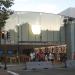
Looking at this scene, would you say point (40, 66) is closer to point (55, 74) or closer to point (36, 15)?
point (55, 74)

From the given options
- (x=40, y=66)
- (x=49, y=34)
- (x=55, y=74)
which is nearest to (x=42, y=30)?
(x=49, y=34)

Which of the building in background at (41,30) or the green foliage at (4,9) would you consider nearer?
the green foliage at (4,9)

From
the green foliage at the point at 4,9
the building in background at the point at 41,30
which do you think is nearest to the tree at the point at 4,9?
the green foliage at the point at 4,9

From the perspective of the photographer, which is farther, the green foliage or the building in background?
the building in background

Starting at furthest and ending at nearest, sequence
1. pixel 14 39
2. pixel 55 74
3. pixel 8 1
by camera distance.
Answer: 1. pixel 14 39
2. pixel 55 74
3. pixel 8 1

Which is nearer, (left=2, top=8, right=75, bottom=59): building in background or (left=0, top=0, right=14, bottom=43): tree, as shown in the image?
(left=0, top=0, right=14, bottom=43): tree

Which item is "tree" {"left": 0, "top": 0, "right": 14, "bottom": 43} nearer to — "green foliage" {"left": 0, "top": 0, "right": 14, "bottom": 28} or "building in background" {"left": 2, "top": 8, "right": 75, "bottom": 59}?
"green foliage" {"left": 0, "top": 0, "right": 14, "bottom": 28}

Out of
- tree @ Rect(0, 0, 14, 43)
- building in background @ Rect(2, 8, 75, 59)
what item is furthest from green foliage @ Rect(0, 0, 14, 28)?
building in background @ Rect(2, 8, 75, 59)

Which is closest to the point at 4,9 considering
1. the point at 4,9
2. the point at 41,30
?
the point at 4,9

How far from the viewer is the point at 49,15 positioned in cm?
6338

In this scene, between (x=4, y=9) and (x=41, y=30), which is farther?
(x=41, y=30)

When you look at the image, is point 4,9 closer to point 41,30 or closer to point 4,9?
point 4,9

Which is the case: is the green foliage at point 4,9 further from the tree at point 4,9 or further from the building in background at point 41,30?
the building in background at point 41,30

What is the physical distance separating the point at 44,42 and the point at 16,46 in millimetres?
4746
